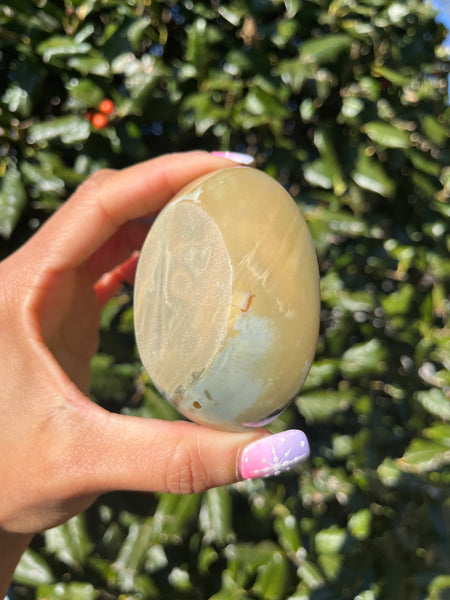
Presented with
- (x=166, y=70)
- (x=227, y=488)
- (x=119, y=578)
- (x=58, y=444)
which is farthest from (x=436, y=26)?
(x=119, y=578)

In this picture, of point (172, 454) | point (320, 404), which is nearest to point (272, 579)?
point (320, 404)

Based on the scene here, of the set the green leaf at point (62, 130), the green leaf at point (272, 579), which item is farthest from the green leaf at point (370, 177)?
the green leaf at point (272, 579)

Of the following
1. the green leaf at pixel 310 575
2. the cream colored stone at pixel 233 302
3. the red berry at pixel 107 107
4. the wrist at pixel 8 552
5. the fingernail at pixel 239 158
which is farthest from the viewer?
the green leaf at pixel 310 575

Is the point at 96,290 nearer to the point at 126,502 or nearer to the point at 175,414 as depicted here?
the point at 175,414

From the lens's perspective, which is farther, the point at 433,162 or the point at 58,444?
the point at 433,162

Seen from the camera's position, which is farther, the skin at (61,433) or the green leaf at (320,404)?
the green leaf at (320,404)

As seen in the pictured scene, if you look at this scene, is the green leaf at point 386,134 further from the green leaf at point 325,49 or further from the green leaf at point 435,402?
the green leaf at point 435,402
